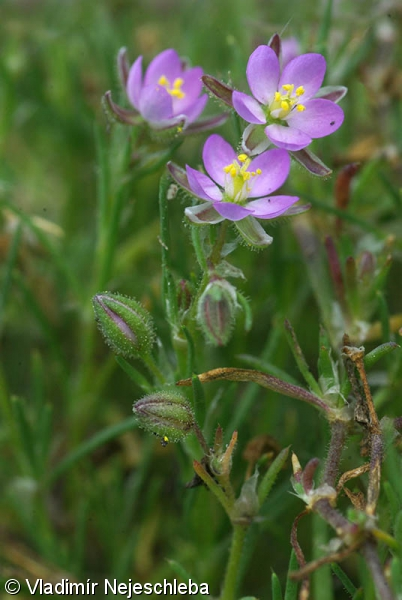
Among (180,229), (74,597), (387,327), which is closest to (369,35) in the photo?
(180,229)

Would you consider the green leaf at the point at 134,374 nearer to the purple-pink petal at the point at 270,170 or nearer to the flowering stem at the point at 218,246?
the flowering stem at the point at 218,246

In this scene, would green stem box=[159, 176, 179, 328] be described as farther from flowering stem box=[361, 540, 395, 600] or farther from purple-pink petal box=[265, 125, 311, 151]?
flowering stem box=[361, 540, 395, 600]

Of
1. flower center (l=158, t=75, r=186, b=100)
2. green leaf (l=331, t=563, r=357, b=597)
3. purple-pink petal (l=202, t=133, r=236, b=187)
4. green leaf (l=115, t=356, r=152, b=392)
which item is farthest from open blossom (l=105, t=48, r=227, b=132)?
green leaf (l=331, t=563, r=357, b=597)

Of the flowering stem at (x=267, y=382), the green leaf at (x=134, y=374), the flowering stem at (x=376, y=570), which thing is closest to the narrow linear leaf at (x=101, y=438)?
the green leaf at (x=134, y=374)

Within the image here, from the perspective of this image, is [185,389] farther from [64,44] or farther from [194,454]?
[64,44]

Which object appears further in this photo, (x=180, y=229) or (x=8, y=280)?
(x=180, y=229)

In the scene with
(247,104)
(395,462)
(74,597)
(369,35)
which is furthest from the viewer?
(369,35)
